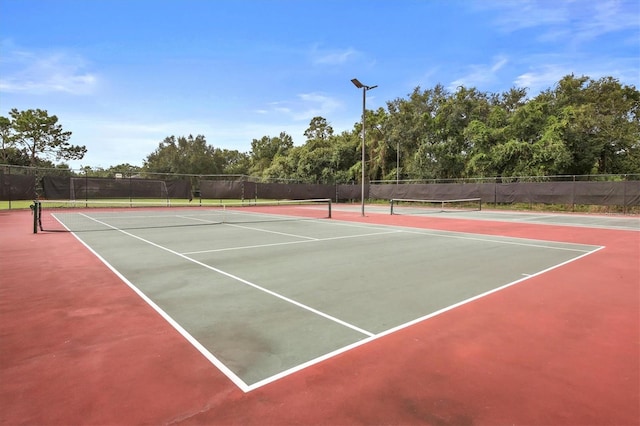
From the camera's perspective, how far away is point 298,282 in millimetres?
5707

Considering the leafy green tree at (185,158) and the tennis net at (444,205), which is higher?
the leafy green tree at (185,158)

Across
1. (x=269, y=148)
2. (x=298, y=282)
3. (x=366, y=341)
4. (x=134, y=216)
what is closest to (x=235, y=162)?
(x=269, y=148)

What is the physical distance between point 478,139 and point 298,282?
31519 mm

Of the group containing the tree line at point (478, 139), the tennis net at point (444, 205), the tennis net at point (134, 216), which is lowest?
the tennis net at point (134, 216)

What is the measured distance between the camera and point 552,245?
977 cm

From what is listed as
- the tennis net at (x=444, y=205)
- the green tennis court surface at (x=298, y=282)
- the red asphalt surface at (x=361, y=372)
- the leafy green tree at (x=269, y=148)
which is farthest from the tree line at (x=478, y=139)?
the red asphalt surface at (x=361, y=372)

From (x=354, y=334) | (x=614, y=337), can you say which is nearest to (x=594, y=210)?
(x=614, y=337)

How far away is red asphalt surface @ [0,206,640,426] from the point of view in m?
2.44

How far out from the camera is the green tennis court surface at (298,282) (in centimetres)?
352

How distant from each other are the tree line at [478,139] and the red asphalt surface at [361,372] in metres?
27.2

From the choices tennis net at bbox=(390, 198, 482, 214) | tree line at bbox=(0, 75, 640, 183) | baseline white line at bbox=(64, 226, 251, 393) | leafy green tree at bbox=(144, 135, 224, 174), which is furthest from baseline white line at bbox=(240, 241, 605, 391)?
leafy green tree at bbox=(144, 135, 224, 174)

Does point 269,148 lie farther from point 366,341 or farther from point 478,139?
point 366,341

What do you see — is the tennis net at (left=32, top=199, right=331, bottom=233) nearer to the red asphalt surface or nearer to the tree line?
the tree line

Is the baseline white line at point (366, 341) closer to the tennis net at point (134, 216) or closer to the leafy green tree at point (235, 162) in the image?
the tennis net at point (134, 216)
